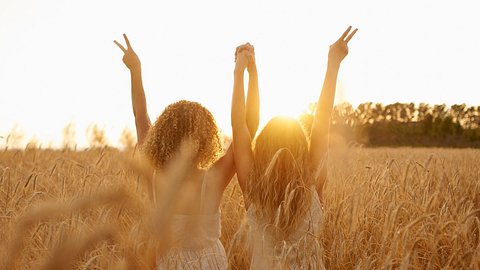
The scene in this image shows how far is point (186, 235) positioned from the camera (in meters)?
1.28

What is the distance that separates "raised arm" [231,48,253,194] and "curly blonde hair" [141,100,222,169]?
0.15 m

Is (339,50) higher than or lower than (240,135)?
higher

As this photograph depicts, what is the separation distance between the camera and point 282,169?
2127 mm

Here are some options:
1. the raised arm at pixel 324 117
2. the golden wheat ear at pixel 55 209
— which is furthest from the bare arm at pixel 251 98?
the golden wheat ear at pixel 55 209

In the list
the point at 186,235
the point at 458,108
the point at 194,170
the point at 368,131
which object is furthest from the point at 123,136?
the point at 458,108

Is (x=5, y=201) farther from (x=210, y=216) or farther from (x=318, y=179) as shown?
(x=318, y=179)

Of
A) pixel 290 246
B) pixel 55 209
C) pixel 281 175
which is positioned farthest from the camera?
pixel 281 175

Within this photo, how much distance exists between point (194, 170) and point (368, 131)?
40782 mm

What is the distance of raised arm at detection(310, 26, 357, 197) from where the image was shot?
2223mm

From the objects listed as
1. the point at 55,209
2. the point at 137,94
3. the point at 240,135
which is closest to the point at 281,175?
the point at 240,135

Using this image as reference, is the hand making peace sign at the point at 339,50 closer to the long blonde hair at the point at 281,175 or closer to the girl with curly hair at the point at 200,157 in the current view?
the long blonde hair at the point at 281,175

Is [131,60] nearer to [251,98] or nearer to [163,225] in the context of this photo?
[251,98]

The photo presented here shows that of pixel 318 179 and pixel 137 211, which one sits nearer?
pixel 137 211

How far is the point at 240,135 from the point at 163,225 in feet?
3.60
